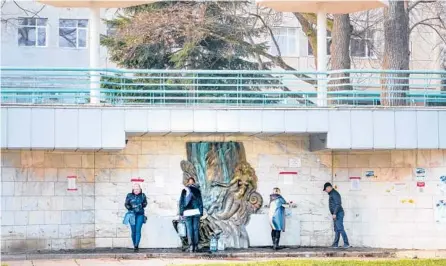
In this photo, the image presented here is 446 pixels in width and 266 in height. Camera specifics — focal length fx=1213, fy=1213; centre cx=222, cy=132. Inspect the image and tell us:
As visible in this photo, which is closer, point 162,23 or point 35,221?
point 35,221

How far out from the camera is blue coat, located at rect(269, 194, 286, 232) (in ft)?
88.2

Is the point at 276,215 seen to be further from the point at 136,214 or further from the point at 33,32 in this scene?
the point at 33,32

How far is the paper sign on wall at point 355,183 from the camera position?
27781 millimetres

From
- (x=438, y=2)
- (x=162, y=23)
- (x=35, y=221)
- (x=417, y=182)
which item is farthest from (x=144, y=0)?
(x=438, y=2)

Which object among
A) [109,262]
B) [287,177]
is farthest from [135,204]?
[287,177]

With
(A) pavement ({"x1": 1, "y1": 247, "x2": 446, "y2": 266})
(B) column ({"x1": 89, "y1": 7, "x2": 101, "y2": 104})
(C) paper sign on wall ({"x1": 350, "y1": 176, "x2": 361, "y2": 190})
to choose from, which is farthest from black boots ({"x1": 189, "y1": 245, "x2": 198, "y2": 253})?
(C) paper sign on wall ({"x1": 350, "y1": 176, "x2": 361, "y2": 190})

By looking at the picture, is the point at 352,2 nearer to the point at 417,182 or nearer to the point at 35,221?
the point at 417,182

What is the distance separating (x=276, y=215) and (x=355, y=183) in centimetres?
216

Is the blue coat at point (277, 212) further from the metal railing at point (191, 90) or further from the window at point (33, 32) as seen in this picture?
the window at point (33, 32)

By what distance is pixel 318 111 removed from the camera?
26.5m

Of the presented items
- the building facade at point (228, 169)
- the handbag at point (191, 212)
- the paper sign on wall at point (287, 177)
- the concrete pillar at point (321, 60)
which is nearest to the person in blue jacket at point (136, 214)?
the building facade at point (228, 169)

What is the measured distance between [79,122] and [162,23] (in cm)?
1354

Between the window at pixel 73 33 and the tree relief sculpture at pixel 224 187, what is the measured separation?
24.3 meters

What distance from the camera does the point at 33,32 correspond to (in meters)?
50.4
